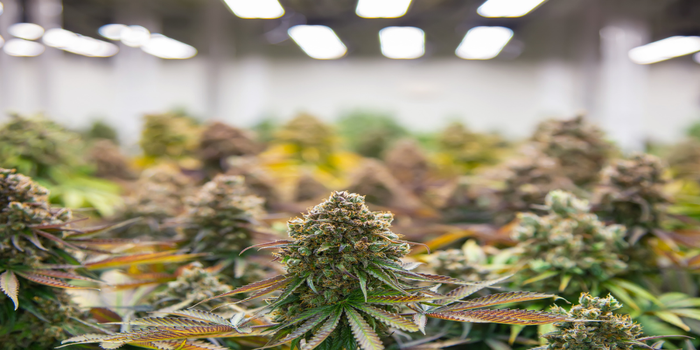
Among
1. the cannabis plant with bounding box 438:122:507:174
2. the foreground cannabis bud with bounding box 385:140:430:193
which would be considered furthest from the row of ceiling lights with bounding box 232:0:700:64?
the foreground cannabis bud with bounding box 385:140:430:193

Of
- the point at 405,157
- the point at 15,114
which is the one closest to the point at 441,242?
the point at 405,157

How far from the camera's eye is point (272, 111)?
10.6 meters

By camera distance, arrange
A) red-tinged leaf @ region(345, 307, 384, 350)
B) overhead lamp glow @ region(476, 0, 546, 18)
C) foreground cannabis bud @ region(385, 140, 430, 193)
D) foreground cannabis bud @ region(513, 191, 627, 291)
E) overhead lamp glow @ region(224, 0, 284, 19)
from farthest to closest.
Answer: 1. overhead lamp glow @ region(224, 0, 284, 19)
2. overhead lamp glow @ region(476, 0, 546, 18)
3. foreground cannabis bud @ region(385, 140, 430, 193)
4. foreground cannabis bud @ region(513, 191, 627, 291)
5. red-tinged leaf @ region(345, 307, 384, 350)

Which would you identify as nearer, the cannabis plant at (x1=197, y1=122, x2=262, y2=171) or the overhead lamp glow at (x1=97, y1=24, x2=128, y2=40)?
the cannabis plant at (x1=197, y1=122, x2=262, y2=171)

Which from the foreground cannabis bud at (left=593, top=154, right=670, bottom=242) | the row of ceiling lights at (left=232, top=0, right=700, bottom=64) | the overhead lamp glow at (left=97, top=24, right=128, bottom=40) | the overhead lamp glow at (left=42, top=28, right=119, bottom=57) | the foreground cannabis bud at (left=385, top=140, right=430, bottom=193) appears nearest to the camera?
the foreground cannabis bud at (left=593, top=154, right=670, bottom=242)

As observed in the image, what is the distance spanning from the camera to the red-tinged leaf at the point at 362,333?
2.00 feet

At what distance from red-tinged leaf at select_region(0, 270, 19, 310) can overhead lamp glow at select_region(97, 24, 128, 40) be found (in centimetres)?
682

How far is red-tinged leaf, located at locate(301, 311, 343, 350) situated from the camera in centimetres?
63

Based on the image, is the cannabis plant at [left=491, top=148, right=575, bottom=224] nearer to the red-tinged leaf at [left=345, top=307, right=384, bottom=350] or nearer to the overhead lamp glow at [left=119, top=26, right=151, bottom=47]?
the red-tinged leaf at [left=345, top=307, right=384, bottom=350]

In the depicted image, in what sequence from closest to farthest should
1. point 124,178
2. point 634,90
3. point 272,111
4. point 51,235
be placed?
point 51,235 < point 124,178 < point 634,90 < point 272,111

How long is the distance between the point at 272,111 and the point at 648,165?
9750 millimetres

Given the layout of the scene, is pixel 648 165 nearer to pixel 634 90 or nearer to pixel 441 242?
pixel 441 242

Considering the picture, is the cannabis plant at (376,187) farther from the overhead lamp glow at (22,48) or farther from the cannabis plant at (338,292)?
the overhead lamp glow at (22,48)

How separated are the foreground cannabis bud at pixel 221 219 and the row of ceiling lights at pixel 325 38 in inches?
184
